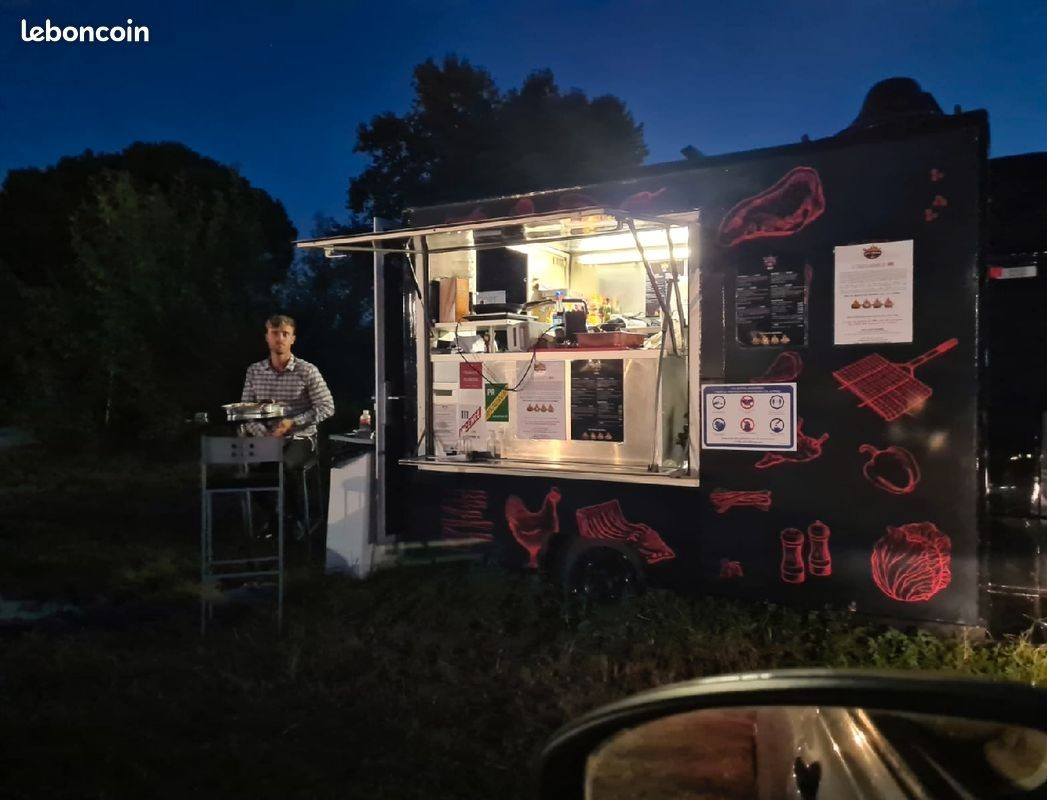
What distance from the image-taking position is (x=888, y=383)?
4188mm

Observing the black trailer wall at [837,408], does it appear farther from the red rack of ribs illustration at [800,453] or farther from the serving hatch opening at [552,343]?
the serving hatch opening at [552,343]

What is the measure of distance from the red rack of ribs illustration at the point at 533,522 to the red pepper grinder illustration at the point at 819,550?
157 cm

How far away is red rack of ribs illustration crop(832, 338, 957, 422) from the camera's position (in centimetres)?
410

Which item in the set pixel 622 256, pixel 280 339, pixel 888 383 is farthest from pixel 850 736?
pixel 280 339

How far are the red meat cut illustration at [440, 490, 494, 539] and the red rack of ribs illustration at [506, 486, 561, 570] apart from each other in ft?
0.60

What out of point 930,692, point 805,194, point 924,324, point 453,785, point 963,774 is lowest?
point 453,785

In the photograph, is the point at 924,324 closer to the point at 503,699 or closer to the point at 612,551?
the point at 612,551

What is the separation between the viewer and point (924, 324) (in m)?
4.09

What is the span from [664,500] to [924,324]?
173 cm

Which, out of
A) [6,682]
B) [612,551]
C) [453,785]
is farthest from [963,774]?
[6,682]

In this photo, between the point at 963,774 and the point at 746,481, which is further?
the point at 746,481

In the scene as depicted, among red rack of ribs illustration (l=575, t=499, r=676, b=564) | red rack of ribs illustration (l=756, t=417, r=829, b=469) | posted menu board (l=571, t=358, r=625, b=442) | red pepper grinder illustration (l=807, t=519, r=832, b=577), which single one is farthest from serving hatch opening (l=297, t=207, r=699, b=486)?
red pepper grinder illustration (l=807, t=519, r=832, b=577)

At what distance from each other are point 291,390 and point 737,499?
3.54m

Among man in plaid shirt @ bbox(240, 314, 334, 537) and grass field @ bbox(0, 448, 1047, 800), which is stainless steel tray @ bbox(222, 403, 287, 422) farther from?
grass field @ bbox(0, 448, 1047, 800)
